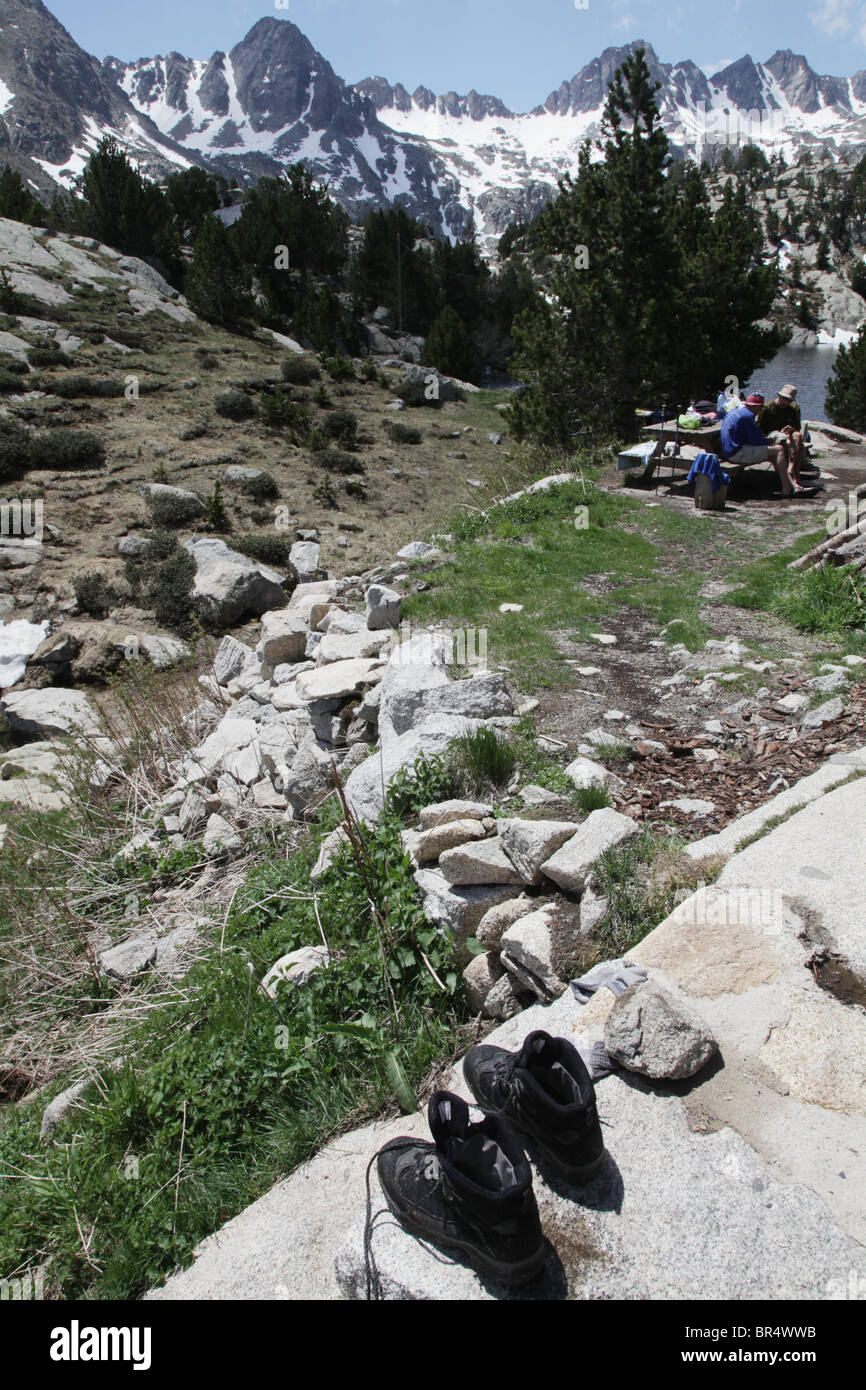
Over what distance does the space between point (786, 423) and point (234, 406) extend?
18.4m

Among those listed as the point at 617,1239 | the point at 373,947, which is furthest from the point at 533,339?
the point at 617,1239

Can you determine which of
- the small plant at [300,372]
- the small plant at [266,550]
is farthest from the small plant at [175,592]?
the small plant at [300,372]

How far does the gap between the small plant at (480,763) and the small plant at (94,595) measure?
11.9 m

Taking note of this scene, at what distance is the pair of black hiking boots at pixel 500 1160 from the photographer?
78.3 inches

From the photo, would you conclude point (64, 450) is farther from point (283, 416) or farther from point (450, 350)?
point (450, 350)

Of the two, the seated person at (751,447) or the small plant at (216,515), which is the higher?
the seated person at (751,447)

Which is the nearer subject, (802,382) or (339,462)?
(339,462)

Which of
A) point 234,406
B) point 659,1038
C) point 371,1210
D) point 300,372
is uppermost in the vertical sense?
point 300,372

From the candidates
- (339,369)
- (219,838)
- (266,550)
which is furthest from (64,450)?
(219,838)

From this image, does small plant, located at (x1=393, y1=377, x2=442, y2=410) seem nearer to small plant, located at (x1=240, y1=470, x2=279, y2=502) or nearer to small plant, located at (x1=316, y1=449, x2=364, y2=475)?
small plant, located at (x1=316, y1=449, x2=364, y2=475)

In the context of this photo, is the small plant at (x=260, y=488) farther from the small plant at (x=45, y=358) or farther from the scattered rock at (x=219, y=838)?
the scattered rock at (x=219, y=838)

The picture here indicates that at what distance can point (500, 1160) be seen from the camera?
212 cm

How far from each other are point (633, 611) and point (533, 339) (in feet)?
40.1

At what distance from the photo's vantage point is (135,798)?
639 centimetres
